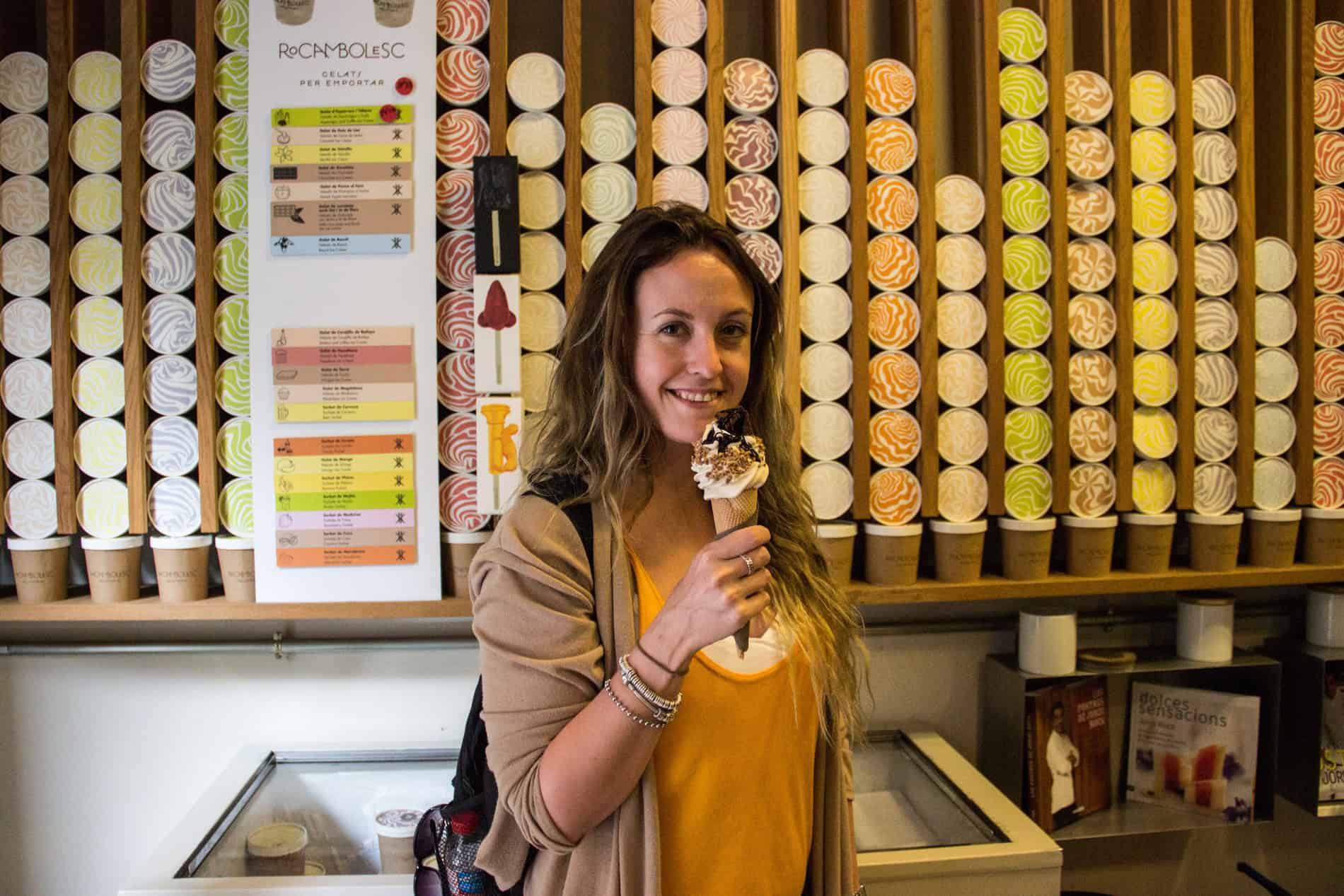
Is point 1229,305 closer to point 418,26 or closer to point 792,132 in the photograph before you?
point 792,132

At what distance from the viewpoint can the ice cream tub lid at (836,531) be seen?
1991mm

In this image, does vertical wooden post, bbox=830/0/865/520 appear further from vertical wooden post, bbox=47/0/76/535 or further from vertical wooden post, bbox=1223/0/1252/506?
vertical wooden post, bbox=47/0/76/535

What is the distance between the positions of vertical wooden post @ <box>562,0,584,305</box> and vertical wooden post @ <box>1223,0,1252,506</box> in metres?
1.62

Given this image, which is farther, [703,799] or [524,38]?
[524,38]

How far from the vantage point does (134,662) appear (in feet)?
7.06

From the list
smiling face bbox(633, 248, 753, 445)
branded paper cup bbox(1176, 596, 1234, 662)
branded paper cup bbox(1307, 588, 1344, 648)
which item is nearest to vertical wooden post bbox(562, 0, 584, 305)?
smiling face bbox(633, 248, 753, 445)

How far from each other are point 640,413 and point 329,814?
4.82 feet

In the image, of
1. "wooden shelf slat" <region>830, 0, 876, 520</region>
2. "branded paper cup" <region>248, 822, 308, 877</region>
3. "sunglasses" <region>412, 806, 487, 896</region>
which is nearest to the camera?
"sunglasses" <region>412, 806, 487, 896</region>

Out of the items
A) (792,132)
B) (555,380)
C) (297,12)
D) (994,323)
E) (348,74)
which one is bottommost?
(555,380)

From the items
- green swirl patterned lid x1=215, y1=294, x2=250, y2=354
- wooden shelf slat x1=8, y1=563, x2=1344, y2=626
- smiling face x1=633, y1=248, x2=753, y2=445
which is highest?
green swirl patterned lid x1=215, y1=294, x2=250, y2=354

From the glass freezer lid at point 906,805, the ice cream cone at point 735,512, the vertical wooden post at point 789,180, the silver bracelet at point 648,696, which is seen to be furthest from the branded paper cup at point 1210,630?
the silver bracelet at point 648,696

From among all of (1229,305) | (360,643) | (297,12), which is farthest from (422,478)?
(1229,305)

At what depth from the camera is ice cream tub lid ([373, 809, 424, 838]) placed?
1.81 metres

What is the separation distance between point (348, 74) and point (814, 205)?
1096mm
